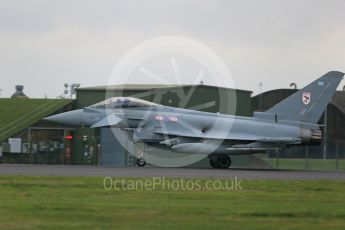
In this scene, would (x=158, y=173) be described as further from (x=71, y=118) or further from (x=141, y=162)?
(x=71, y=118)

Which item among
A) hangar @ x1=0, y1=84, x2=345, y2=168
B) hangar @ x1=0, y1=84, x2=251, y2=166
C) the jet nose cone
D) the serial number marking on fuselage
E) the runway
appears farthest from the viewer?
hangar @ x1=0, y1=84, x2=251, y2=166

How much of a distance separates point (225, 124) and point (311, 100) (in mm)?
4353

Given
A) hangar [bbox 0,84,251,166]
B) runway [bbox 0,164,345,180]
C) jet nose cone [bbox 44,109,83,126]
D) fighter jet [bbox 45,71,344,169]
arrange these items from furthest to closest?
hangar [bbox 0,84,251,166] < jet nose cone [bbox 44,109,83,126] < fighter jet [bbox 45,71,344,169] < runway [bbox 0,164,345,180]

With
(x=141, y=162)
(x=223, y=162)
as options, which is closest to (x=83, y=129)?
(x=141, y=162)

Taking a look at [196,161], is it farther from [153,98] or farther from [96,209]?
[96,209]

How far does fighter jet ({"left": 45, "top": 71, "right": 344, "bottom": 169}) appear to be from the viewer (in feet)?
115

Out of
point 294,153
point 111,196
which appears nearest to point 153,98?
point 294,153

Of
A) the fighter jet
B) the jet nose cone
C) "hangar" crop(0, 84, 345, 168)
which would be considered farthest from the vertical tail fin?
the jet nose cone

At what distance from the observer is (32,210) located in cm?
1471

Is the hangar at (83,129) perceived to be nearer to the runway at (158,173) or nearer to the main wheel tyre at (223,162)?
the main wheel tyre at (223,162)

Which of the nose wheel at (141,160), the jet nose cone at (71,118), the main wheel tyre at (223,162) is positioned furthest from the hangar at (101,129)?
the main wheel tyre at (223,162)

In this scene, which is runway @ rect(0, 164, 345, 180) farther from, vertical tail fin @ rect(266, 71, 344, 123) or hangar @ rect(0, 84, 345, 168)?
hangar @ rect(0, 84, 345, 168)

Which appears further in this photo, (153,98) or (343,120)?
(343,120)

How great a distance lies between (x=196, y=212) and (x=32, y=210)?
3.34 metres
